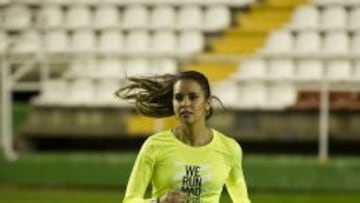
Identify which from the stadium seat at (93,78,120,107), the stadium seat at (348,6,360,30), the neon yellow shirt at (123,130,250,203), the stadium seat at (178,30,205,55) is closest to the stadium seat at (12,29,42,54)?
the stadium seat at (93,78,120,107)

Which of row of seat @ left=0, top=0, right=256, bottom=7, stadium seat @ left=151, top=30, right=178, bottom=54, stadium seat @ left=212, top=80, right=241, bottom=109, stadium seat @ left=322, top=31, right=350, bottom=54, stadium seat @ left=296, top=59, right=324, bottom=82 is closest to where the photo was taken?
stadium seat @ left=296, top=59, right=324, bottom=82

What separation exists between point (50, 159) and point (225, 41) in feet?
12.9

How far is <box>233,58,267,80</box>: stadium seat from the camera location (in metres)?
15.7

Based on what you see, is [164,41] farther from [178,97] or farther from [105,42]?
[178,97]

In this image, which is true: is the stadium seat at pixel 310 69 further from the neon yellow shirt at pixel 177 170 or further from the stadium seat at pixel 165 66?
the neon yellow shirt at pixel 177 170

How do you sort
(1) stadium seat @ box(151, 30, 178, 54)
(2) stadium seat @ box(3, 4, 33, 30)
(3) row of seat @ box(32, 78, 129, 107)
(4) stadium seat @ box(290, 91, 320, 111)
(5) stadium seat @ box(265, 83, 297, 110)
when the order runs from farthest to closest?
(2) stadium seat @ box(3, 4, 33, 30) < (1) stadium seat @ box(151, 30, 178, 54) < (3) row of seat @ box(32, 78, 129, 107) < (5) stadium seat @ box(265, 83, 297, 110) < (4) stadium seat @ box(290, 91, 320, 111)

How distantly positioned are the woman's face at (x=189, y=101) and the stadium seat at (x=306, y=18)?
11459 millimetres

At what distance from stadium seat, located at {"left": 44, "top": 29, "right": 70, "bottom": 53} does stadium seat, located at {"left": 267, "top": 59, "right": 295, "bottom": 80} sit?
137 inches

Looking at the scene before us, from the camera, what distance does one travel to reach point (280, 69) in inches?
618

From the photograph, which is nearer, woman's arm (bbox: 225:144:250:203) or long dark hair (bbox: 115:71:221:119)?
long dark hair (bbox: 115:71:221:119)

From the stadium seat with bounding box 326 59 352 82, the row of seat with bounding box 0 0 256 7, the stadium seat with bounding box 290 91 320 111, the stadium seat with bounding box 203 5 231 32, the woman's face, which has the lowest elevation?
the stadium seat with bounding box 290 91 320 111

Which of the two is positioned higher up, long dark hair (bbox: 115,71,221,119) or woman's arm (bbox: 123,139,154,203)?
long dark hair (bbox: 115,71,221,119)

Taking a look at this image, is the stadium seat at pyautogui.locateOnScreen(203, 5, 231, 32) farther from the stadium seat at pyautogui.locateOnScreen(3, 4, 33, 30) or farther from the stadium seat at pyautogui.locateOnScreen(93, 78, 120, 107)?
the stadium seat at pyautogui.locateOnScreen(3, 4, 33, 30)

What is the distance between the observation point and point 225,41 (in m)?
17.0
